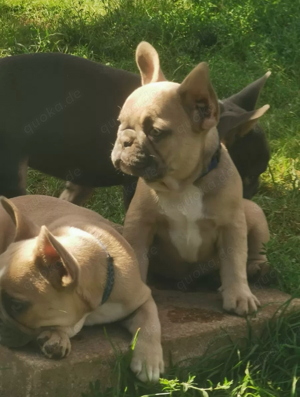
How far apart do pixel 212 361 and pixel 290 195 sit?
2.50 metres

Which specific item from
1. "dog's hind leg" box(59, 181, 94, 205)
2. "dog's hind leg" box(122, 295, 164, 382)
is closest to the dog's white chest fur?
"dog's hind leg" box(122, 295, 164, 382)

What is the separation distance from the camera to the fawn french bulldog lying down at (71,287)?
3.52m

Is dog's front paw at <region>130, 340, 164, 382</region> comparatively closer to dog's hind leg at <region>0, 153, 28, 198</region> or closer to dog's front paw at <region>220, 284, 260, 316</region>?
dog's front paw at <region>220, 284, 260, 316</region>

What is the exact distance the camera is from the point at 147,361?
3.73 metres

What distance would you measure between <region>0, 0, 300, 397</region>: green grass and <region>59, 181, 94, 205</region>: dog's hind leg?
0.28 meters

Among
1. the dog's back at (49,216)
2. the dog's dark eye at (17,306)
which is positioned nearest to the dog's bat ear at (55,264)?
the dog's dark eye at (17,306)

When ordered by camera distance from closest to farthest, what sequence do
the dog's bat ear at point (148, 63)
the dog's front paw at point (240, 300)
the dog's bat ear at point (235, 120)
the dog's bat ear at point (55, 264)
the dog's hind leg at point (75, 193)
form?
the dog's bat ear at point (55, 264) < the dog's front paw at point (240, 300) < the dog's bat ear at point (148, 63) < the dog's bat ear at point (235, 120) < the dog's hind leg at point (75, 193)

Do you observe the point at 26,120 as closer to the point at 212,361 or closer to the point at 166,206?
the point at 166,206

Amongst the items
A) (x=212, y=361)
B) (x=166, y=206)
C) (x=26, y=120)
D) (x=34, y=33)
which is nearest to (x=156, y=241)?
(x=166, y=206)

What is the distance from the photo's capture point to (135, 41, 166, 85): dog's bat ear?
4.53 meters

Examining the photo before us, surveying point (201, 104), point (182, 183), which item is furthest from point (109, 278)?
point (201, 104)

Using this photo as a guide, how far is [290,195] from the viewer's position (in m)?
6.23

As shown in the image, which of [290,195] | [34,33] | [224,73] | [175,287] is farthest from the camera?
[34,33]

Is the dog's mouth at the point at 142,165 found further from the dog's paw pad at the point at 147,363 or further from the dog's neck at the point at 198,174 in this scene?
the dog's paw pad at the point at 147,363
